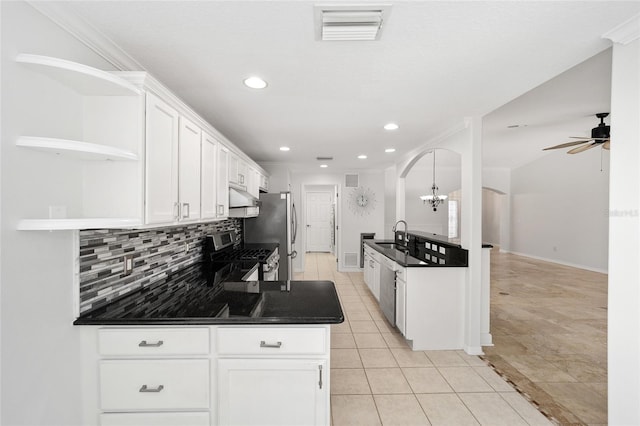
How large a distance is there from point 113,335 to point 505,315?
451 cm

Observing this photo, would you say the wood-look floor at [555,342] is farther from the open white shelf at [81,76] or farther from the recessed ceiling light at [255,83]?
the open white shelf at [81,76]

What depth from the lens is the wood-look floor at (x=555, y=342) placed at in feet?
7.36

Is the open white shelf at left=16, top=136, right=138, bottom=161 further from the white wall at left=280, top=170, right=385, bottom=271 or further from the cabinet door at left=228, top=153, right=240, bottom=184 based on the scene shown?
the white wall at left=280, top=170, right=385, bottom=271

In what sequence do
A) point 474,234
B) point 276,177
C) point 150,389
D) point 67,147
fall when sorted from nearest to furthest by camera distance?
point 67,147 → point 150,389 → point 474,234 → point 276,177

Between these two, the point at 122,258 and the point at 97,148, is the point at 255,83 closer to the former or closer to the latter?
the point at 97,148

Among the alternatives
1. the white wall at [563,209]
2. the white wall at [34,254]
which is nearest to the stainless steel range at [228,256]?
the white wall at [34,254]

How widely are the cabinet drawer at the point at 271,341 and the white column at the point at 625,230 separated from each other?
5.03 ft

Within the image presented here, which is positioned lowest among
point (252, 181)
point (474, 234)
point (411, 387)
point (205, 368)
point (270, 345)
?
point (411, 387)

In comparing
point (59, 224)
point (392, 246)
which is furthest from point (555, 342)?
point (59, 224)

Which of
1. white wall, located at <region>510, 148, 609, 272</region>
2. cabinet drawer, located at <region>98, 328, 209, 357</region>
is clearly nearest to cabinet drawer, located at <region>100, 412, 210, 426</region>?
cabinet drawer, located at <region>98, 328, 209, 357</region>

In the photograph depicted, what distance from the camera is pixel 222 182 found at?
9.04 ft

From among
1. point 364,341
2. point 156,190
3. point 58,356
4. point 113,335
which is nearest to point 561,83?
point 364,341

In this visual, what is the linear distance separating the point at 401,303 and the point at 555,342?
5.82 ft

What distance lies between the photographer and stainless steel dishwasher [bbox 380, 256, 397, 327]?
11.3ft
